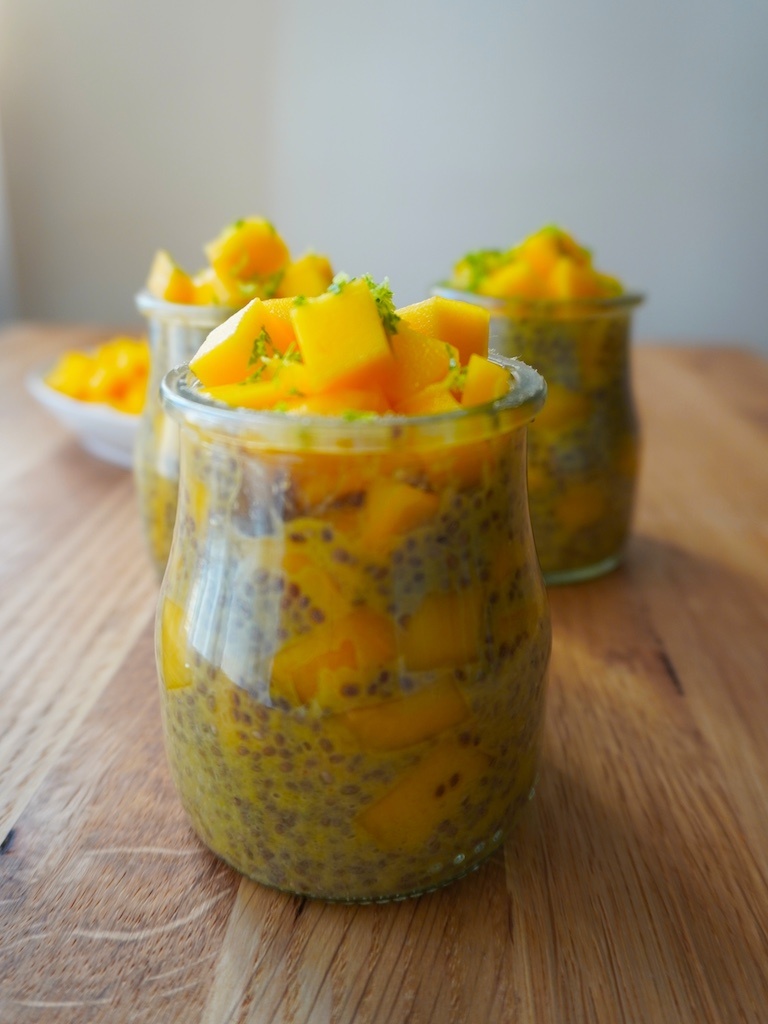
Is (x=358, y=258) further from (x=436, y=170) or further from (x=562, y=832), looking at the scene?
(x=562, y=832)

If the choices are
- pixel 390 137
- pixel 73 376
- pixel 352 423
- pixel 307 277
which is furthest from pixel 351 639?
pixel 390 137

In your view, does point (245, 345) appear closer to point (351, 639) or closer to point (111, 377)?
point (351, 639)

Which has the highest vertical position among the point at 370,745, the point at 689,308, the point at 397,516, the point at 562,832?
the point at 397,516

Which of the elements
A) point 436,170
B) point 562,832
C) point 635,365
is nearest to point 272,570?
point 562,832

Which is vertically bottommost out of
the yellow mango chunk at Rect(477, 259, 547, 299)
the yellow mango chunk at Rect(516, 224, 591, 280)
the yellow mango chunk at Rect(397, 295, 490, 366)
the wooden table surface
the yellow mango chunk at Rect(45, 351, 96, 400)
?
the wooden table surface

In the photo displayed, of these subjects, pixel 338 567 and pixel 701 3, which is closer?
pixel 338 567

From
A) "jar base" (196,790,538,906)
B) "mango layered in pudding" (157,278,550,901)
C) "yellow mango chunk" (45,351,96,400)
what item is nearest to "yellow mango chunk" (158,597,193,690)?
"mango layered in pudding" (157,278,550,901)

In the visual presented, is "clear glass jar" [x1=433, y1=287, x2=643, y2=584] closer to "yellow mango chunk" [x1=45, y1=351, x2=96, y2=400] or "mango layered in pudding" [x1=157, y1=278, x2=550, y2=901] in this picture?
"mango layered in pudding" [x1=157, y1=278, x2=550, y2=901]

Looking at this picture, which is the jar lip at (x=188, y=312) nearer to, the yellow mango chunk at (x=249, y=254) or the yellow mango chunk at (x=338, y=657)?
the yellow mango chunk at (x=249, y=254)
